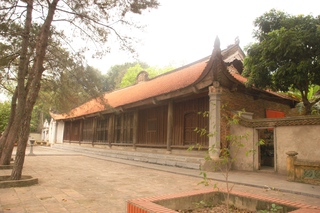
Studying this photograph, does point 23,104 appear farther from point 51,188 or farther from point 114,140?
point 114,140

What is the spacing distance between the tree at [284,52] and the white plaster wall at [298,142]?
171 cm

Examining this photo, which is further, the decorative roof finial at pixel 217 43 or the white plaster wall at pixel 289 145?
the decorative roof finial at pixel 217 43

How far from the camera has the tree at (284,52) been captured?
8.23 meters

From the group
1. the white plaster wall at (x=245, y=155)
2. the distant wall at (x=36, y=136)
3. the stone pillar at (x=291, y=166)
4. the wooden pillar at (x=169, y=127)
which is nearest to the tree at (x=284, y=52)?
the white plaster wall at (x=245, y=155)

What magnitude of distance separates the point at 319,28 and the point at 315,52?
0.78 metres

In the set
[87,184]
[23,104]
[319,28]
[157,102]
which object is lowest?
[87,184]

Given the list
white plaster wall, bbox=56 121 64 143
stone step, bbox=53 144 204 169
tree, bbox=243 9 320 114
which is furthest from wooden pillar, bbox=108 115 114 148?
white plaster wall, bbox=56 121 64 143

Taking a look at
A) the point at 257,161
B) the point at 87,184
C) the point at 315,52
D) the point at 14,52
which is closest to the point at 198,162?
the point at 257,161

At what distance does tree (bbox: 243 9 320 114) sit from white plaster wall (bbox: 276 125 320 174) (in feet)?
5.61

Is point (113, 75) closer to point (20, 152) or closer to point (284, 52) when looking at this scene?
point (284, 52)

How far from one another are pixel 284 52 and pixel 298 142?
3084 millimetres

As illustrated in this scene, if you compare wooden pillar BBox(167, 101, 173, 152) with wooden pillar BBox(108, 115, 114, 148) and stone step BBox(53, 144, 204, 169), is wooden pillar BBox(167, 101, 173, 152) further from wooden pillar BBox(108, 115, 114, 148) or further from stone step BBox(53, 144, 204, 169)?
wooden pillar BBox(108, 115, 114, 148)

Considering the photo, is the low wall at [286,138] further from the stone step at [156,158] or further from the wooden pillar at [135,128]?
the wooden pillar at [135,128]

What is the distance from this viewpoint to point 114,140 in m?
17.3
